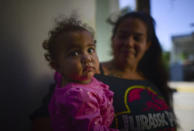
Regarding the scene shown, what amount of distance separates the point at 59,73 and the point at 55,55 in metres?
0.05

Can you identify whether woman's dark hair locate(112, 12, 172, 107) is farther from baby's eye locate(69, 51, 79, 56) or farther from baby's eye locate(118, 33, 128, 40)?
baby's eye locate(69, 51, 79, 56)

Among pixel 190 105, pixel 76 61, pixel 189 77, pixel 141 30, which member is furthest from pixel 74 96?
pixel 189 77

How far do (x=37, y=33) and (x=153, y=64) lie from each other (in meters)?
0.50

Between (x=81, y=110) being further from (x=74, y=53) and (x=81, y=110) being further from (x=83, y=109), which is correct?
(x=74, y=53)

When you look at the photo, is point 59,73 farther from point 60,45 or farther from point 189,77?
point 189,77

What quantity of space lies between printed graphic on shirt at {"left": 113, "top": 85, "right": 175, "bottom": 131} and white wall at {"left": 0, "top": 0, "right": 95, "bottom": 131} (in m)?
0.22

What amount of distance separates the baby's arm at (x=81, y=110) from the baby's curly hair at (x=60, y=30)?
0.11 metres

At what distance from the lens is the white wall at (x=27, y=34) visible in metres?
0.39

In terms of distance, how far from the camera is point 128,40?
44 centimetres

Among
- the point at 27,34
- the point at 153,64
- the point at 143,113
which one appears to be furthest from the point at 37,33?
the point at 153,64

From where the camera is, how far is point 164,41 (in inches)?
19.1

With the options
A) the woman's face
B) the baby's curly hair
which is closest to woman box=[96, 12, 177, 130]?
the woman's face

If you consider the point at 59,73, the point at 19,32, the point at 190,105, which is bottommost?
the point at 190,105

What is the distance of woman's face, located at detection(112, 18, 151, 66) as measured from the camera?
0.43 metres
